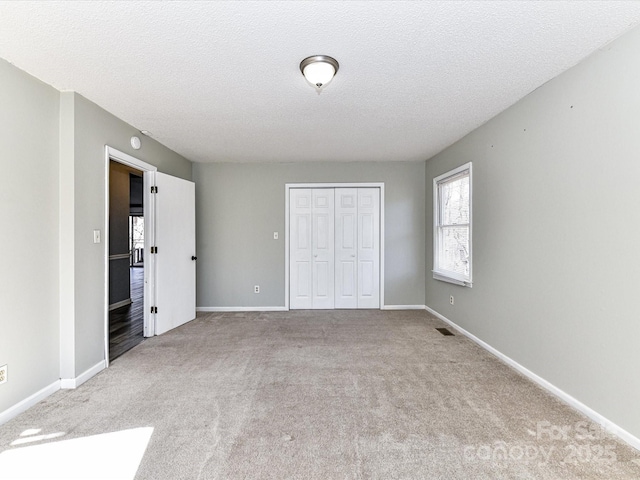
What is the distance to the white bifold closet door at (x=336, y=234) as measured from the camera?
201 inches

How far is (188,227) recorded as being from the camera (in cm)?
441

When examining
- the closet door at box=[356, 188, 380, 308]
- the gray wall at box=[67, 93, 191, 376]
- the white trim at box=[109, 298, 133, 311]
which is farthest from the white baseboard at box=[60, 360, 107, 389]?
the closet door at box=[356, 188, 380, 308]

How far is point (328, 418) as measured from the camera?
208cm

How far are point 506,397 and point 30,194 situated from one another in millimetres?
3789

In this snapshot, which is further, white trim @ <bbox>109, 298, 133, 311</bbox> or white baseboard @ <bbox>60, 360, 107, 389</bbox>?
white trim @ <bbox>109, 298, 133, 311</bbox>

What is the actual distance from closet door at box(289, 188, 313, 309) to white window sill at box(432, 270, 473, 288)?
193cm

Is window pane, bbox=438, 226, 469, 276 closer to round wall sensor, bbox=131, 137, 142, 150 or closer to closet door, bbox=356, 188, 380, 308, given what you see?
closet door, bbox=356, 188, 380, 308

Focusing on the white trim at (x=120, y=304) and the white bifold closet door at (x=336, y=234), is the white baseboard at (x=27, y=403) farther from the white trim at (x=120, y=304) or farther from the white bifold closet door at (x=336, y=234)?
the white bifold closet door at (x=336, y=234)

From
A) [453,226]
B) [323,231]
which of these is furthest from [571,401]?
[323,231]

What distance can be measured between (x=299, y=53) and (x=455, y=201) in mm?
2989

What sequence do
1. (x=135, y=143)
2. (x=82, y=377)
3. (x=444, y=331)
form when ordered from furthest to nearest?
1. (x=444, y=331)
2. (x=135, y=143)
3. (x=82, y=377)

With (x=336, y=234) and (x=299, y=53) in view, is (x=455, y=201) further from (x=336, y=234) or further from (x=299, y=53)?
(x=299, y=53)

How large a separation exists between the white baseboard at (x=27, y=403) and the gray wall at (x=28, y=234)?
0.03 meters

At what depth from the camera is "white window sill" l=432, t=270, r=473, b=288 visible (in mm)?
3706
